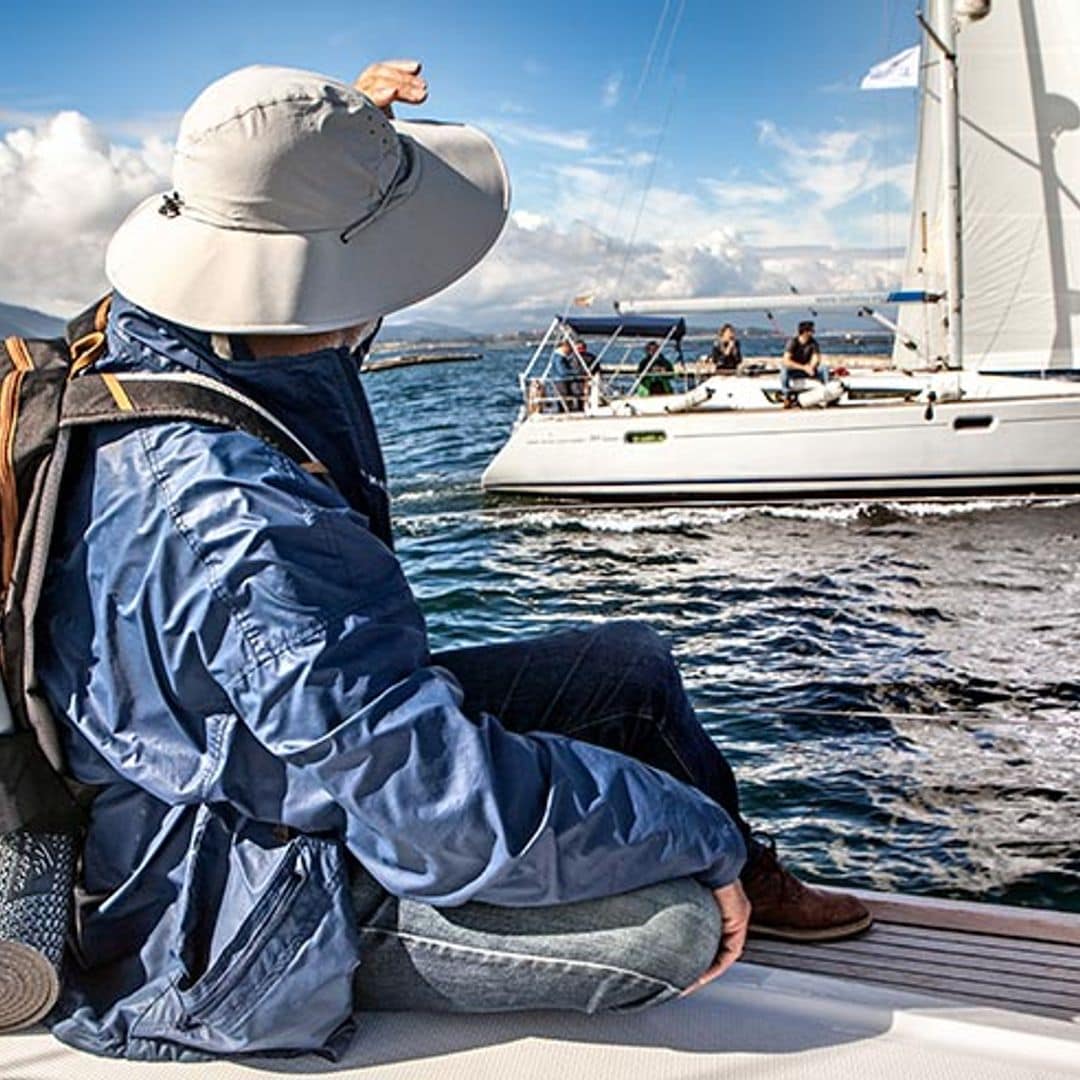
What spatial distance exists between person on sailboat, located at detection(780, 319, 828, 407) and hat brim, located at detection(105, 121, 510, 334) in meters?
12.8

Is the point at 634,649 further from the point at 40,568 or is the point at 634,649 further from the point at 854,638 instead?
the point at 854,638

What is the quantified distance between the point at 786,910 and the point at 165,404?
1363 mm

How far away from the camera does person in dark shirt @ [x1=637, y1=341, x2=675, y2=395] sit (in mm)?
15898

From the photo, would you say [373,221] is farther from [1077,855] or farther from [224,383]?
[1077,855]

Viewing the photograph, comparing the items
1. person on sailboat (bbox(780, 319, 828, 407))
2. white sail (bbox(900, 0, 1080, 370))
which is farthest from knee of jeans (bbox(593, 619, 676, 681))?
white sail (bbox(900, 0, 1080, 370))

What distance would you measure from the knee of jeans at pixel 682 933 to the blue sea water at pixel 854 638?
3026 millimetres

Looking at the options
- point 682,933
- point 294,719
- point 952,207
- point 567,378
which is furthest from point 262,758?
point 952,207

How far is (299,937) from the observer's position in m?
1.47

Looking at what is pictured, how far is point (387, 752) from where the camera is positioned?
1363mm

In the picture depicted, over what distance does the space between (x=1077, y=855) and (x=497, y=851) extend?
3.76m

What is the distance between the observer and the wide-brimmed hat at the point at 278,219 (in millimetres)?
1451

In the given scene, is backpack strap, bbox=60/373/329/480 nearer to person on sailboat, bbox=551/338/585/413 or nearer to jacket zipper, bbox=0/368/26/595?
jacket zipper, bbox=0/368/26/595

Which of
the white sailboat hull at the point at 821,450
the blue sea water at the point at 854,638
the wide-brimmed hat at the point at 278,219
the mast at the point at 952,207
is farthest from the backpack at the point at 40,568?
the mast at the point at 952,207

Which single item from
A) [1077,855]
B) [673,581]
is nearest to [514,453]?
[673,581]
